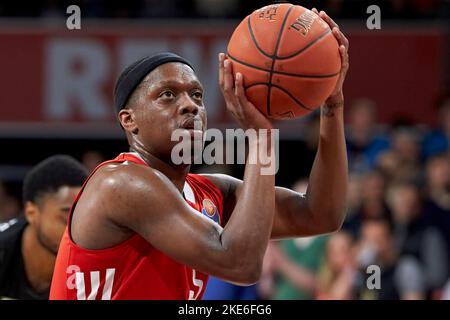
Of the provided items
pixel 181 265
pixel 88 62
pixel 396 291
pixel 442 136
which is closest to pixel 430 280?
pixel 396 291

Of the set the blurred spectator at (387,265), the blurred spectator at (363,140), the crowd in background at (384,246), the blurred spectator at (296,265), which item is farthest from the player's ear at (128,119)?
the blurred spectator at (363,140)

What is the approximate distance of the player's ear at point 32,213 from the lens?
523 cm

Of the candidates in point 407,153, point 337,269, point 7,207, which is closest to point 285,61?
point 337,269

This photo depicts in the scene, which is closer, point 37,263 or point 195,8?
point 37,263

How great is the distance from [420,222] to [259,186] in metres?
4.36

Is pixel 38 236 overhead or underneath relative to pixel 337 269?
overhead

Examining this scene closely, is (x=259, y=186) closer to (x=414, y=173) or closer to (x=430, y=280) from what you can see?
(x=430, y=280)

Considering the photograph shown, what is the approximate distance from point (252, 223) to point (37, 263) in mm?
2062

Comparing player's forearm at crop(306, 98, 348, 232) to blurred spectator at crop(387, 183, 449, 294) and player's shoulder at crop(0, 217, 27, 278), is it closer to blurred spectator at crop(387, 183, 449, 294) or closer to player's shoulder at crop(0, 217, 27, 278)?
player's shoulder at crop(0, 217, 27, 278)

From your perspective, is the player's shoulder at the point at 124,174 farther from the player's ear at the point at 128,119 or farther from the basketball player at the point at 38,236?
the basketball player at the point at 38,236

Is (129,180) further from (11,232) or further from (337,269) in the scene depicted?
Result: (337,269)

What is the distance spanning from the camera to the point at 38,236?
5164 millimetres
